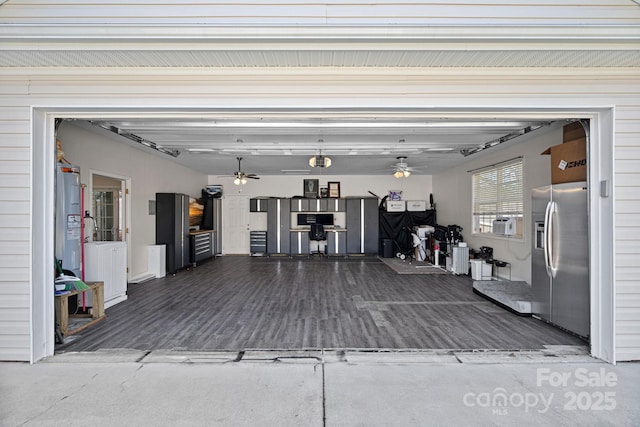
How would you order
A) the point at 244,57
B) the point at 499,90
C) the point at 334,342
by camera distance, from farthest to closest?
the point at 334,342 → the point at 499,90 → the point at 244,57

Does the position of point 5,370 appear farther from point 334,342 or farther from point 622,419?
point 622,419

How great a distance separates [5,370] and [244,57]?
3254 millimetres

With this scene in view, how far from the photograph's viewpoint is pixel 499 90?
266cm

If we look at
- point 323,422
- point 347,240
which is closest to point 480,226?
point 347,240

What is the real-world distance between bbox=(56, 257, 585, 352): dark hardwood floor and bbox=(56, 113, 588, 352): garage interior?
0.02m

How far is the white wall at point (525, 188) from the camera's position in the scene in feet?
16.1

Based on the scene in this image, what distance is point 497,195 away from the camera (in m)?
6.27

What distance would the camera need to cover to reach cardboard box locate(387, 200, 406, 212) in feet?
31.1

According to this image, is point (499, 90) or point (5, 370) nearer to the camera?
point (5, 370)

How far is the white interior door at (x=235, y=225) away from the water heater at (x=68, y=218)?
6.12m

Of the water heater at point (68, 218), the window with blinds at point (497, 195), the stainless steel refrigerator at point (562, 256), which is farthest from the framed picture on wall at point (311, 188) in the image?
the stainless steel refrigerator at point (562, 256)

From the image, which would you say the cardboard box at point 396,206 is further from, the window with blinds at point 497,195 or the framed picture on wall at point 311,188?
the window with blinds at point 497,195

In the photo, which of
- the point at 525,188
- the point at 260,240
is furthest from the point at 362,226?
the point at 525,188

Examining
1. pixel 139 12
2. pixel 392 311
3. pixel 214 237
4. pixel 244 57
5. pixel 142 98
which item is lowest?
pixel 392 311
